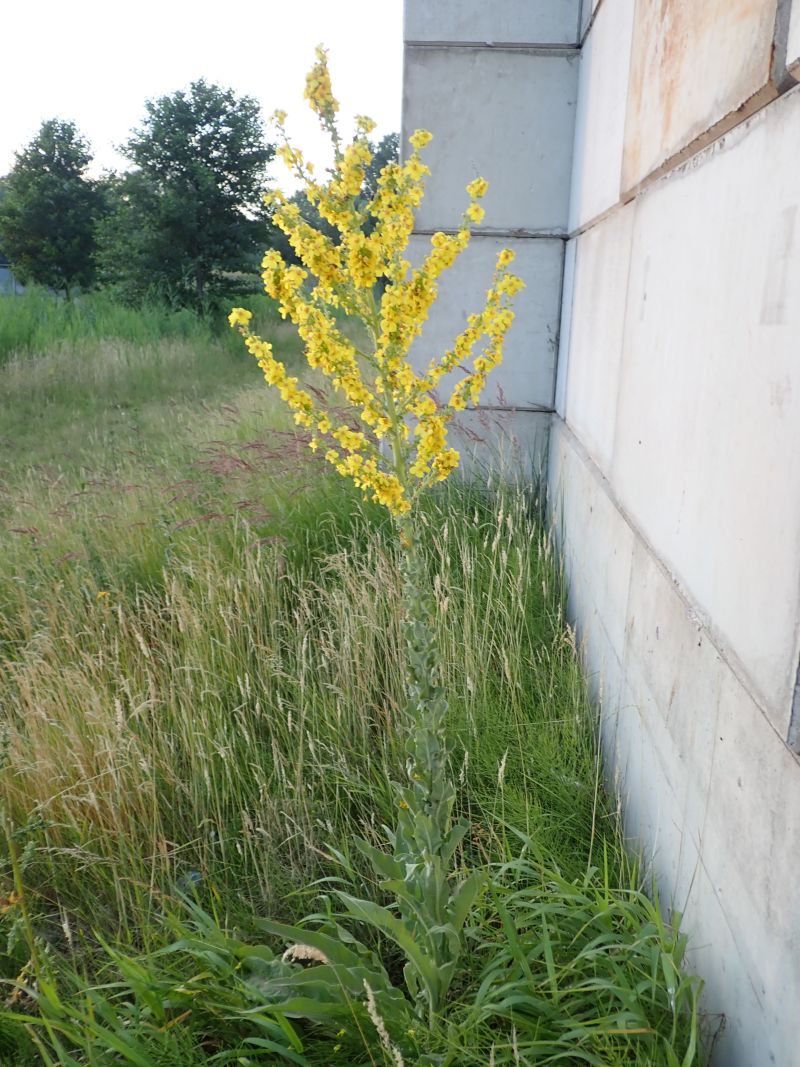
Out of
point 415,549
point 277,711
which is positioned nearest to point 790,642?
point 415,549

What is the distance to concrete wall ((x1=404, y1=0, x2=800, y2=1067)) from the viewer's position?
126 centimetres

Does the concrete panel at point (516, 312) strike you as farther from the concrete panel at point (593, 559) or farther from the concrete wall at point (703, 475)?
the concrete wall at point (703, 475)

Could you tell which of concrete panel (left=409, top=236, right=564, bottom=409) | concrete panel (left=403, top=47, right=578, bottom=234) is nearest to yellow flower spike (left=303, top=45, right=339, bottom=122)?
concrete panel (left=409, top=236, right=564, bottom=409)

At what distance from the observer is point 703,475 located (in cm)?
167

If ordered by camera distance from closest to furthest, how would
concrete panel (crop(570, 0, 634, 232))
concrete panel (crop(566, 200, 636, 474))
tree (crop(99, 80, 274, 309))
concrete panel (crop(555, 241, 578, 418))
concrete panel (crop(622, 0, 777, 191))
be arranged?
concrete panel (crop(622, 0, 777, 191)), concrete panel (crop(566, 200, 636, 474)), concrete panel (crop(570, 0, 634, 232)), concrete panel (crop(555, 241, 578, 418)), tree (crop(99, 80, 274, 309))

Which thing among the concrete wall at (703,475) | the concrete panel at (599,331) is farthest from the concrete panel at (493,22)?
the concrete panel at (599,331)

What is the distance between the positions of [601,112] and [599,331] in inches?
36.3

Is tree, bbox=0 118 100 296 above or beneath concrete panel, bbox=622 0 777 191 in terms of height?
above

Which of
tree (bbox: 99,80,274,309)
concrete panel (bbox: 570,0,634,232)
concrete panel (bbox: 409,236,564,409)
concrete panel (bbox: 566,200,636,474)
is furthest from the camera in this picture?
tree (bbox: 99,80,274,309)

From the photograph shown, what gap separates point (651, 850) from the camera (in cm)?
202

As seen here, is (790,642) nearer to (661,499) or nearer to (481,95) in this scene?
(661,499)

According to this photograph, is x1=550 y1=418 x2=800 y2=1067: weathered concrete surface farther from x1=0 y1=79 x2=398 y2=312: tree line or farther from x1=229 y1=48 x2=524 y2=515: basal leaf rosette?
x1=0 y1=79 x2=398 y2=312: tree line

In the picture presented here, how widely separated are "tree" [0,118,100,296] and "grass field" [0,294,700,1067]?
14226mm

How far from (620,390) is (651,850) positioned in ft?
4.21
